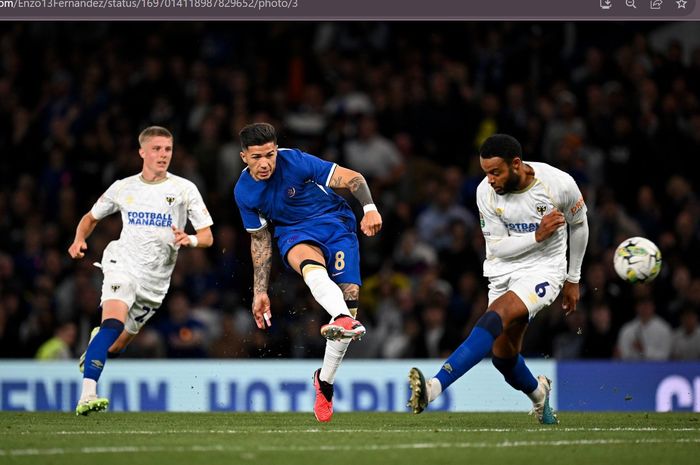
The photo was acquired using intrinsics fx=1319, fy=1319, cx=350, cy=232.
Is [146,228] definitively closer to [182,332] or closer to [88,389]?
[88,389]

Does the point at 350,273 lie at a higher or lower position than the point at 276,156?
lower

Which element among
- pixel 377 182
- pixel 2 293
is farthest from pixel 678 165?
pixel 2 293

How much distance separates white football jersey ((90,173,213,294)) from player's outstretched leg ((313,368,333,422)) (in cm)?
193

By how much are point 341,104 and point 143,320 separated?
700 cm

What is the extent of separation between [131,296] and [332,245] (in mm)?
2034

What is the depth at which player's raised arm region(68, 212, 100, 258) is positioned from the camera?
11.1m

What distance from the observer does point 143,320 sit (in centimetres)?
1170

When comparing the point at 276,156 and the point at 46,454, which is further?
the point at 276,156

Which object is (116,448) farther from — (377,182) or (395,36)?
(395,36)

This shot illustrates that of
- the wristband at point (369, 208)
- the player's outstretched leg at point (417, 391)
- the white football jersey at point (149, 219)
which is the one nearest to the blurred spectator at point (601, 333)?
the white football jersey at point (149, 219)

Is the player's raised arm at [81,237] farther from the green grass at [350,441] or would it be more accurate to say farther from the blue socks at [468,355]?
the blue socks at [468,355]

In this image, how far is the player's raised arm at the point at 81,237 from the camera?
1110 cm

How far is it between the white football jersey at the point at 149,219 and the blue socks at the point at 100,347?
0.58 m

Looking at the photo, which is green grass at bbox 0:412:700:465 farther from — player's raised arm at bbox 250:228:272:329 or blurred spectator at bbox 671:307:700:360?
blurred spectator at bbox 671:307:700:360
